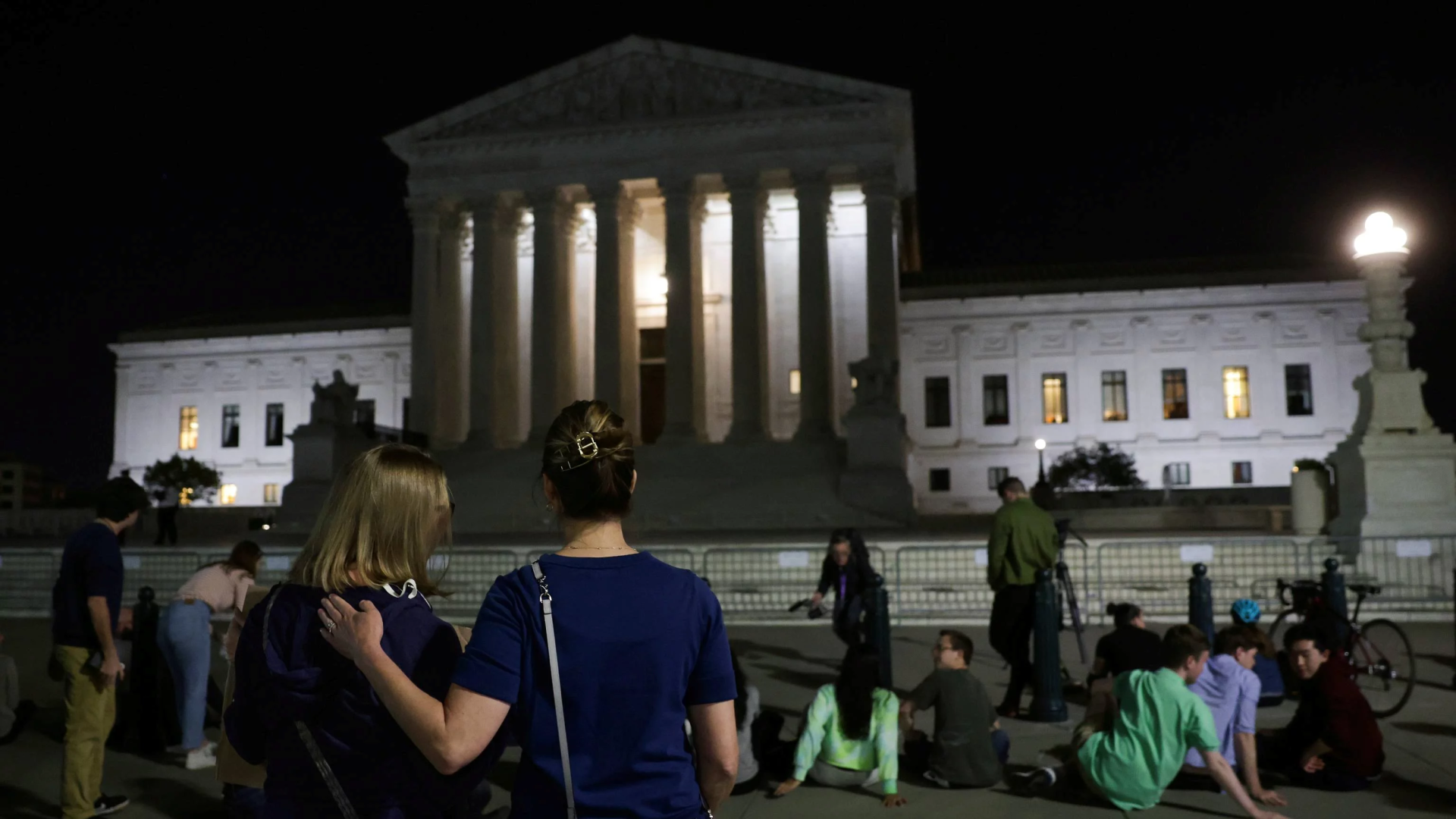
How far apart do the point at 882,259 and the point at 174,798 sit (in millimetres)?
32976

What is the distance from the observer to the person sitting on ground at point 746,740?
7.00 metres

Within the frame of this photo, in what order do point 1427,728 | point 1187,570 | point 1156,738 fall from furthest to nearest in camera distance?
point 1187,570, point 1427,728, point 1156,738

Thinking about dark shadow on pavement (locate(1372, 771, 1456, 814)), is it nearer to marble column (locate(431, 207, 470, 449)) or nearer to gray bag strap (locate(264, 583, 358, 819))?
gray bag strap (locate(264, 583, 358, 819))

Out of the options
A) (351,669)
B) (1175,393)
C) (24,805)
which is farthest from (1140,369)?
(351,669)

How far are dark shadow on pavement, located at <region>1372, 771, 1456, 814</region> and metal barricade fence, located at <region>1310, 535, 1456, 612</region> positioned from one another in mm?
7991

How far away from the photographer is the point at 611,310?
39375 mm

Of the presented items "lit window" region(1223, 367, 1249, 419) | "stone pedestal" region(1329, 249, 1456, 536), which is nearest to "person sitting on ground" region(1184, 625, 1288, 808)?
"stone pedestal" region(1329, 249, 1456, 536)

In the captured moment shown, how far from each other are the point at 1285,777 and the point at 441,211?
38552 millimetres

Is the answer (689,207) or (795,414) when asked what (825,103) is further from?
(795,414)

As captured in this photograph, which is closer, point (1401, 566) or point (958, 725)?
point (958, 725)

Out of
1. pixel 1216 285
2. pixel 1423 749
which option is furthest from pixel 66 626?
pixel 1216 285

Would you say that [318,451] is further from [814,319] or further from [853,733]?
[853,733]

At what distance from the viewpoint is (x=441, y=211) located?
136 ft

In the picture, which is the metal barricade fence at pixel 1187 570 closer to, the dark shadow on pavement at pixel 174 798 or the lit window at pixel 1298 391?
the dark shadow on pavement at pixel 174 798
